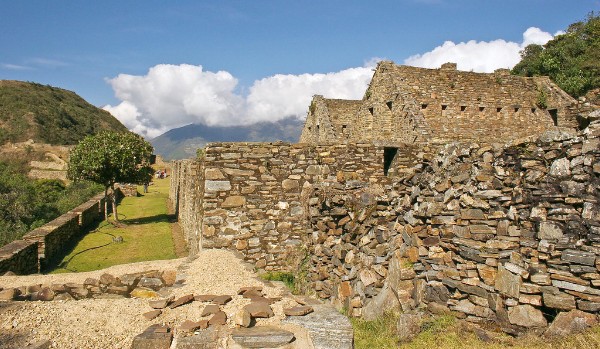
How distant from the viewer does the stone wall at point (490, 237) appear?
4200mm

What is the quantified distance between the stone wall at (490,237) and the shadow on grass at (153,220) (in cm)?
2209

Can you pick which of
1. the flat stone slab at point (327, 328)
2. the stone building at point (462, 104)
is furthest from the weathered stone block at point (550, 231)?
the stone building at point (462, 104)

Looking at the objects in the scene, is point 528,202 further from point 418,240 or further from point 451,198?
point 418,240

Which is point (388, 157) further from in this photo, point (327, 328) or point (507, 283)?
point (327, 328)

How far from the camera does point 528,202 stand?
4582 mm

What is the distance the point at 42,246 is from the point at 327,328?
14.4 metres

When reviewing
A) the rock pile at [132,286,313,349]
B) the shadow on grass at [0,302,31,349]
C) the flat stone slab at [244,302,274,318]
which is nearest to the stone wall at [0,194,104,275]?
the shadow on grass at [0,302,31,349]

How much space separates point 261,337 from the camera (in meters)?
4.27

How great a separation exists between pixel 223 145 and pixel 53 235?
1136 centimetres

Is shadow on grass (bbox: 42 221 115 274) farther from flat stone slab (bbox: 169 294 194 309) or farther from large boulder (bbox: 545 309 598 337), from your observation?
large boulder (bbox: 545 309 598 337)

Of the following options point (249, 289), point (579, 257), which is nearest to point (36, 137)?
point (249, 289)

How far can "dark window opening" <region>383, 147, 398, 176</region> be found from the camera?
33.2 feet

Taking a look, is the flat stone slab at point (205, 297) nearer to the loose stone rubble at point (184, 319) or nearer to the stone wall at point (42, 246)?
the loose stone rubble at point (184, 319)

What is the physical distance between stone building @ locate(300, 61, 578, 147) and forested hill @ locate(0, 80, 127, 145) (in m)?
72.5
